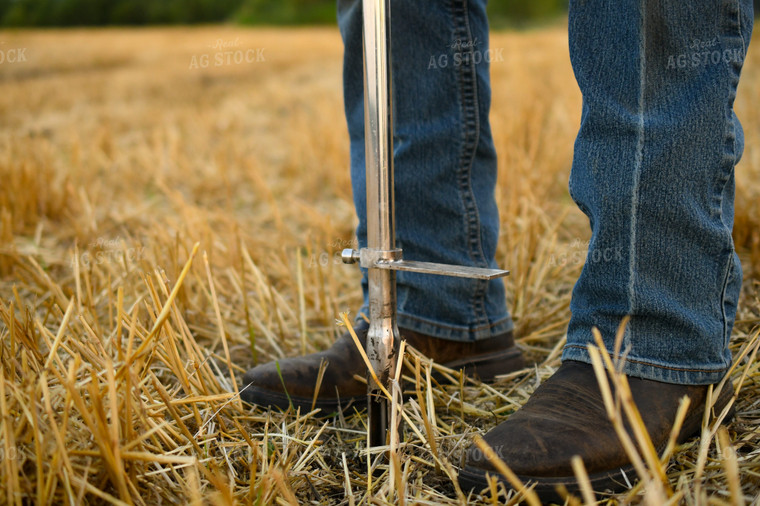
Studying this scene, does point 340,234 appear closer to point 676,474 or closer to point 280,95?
point 676,474

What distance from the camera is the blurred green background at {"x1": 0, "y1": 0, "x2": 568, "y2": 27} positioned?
16.4 meters

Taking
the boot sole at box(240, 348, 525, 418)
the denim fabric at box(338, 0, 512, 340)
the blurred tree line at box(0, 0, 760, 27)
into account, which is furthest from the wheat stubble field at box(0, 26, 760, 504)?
the blurred tree line at box(0, 0, 760, 27)

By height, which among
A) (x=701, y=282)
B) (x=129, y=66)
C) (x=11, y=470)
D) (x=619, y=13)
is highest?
(x=129, y=66)

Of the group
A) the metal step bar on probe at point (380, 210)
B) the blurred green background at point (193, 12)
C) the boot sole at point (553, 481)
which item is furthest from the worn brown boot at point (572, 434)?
the blurred green background at point (193, 12)

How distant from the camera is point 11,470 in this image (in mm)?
677

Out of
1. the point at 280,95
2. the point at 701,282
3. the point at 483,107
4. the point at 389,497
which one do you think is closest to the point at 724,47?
the point at 701,282

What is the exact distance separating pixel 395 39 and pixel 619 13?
46 centimetres

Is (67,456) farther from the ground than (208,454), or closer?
farther from the ground

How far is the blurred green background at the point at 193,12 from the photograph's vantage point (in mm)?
16436

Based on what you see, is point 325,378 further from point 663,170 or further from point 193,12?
point 193,12

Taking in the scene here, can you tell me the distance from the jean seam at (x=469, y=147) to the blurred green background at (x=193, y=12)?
1690 cm

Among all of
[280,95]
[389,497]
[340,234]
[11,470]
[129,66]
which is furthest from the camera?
[129,66]

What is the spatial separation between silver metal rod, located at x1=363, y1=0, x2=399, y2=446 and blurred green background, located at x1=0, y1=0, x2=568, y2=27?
17.1 meters

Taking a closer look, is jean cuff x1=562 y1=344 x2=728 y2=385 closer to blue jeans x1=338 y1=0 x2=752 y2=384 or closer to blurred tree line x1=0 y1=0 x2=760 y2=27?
blue jeans x1=338 y1=0 x2=752 y2=384
